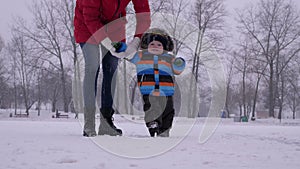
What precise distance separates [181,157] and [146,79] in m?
1.56

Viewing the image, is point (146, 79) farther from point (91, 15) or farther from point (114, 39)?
point (91, 15)

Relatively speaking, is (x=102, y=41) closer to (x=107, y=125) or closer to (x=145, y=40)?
(x=145, y=40)

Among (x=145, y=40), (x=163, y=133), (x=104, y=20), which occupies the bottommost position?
(x=163, y=133)

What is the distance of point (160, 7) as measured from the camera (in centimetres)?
2044

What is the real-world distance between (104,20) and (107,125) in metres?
1.07

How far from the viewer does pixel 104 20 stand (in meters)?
3.06

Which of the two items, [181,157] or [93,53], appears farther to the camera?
[93,53]

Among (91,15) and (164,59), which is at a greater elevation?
(91,15)

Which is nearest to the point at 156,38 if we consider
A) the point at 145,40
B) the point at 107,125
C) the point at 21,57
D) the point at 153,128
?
the point at 145,40

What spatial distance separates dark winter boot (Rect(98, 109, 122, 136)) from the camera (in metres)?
3.04

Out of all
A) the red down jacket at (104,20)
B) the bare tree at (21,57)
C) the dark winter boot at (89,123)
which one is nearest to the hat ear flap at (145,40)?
the red down jacket at (104,20)

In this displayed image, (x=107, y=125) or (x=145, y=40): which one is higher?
(x=145, y=40)

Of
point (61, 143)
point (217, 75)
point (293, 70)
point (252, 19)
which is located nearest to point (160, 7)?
point (252, 19)

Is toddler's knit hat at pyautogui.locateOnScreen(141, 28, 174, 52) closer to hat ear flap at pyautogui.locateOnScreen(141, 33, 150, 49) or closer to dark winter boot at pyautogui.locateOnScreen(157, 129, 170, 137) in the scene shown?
hat ear flap at pyautogui.locateOnScreen(141, 33, 150, 49)
